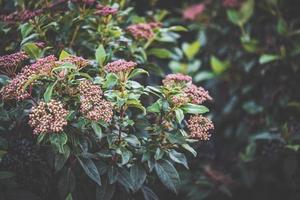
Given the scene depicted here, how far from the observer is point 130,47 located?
2393 mm

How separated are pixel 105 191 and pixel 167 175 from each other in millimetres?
265

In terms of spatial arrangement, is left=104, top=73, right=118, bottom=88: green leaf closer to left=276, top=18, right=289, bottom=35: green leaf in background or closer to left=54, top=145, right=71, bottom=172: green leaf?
left=54, top=145, right=71, bottom=172: green leaf

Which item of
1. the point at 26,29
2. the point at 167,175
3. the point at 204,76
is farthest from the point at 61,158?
the point at 204,76

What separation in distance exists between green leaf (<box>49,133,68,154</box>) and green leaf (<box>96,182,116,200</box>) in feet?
0.98

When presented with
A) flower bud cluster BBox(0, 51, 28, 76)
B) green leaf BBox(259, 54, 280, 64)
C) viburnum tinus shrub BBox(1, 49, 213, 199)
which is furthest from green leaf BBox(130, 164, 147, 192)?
green leaf BBox(259, 54, 280, 64)

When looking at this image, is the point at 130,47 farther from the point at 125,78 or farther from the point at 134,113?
the point at 125,78

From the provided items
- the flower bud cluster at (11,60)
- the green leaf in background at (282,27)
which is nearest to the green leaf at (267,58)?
the green leaf in background at (282,27)

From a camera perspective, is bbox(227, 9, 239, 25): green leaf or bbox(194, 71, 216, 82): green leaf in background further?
bbox(194, 71, 216, 82): green leaf in background

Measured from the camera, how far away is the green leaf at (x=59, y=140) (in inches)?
60.4

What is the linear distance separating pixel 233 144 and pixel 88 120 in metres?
2.13

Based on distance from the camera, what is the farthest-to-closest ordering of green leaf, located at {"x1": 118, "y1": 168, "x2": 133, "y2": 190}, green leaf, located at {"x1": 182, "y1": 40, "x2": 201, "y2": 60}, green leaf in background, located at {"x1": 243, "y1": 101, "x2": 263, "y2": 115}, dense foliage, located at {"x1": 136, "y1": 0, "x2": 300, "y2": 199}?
green leaf, located at {"x1": 182, "y1": 40, "x2": 201, "y2": 60} < green leaf in background, located at {"x1": 243, "y1": 101, "x2": 263, "y2": 115} < dense foliage, located at {"x1": 136, "y1": 0, "x2": 300, "y2": 199} < green leaf, located at {"x1": 118, "y1": 168, "x2": 133, "y2": 190}

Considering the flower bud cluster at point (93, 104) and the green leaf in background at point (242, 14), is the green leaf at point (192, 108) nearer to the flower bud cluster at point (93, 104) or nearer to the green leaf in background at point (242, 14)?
the flower bud cluster at point (93, 104)

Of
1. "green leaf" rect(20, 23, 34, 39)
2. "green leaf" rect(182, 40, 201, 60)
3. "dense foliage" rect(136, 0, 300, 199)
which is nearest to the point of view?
"green leaf" rect(20, 23, 34, 39)

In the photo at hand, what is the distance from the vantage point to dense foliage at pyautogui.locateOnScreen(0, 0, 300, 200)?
1.68 m
